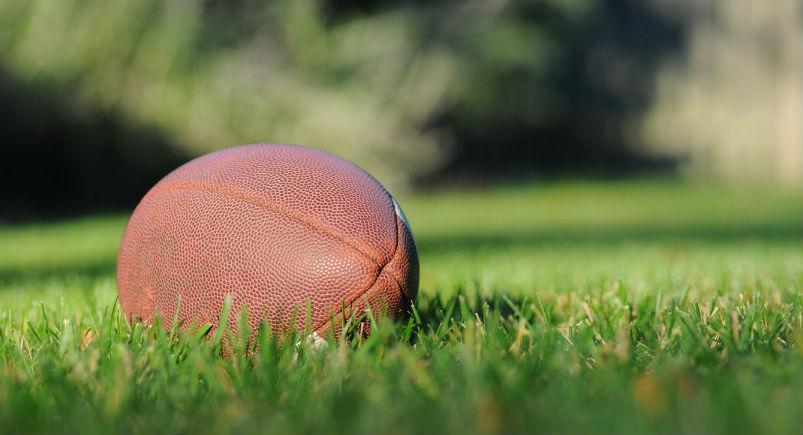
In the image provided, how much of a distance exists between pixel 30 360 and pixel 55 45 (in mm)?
6299

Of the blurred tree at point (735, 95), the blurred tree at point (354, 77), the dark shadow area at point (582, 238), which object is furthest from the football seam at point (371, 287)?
the blurred tree at point (735, 95)

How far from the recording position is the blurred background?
8156mm

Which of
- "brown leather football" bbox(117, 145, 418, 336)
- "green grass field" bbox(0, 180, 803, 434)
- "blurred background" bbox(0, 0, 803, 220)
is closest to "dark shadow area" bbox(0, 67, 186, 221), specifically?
"blurred background" bbox(0, 0, 803, 220)

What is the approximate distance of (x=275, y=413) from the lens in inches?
65.8

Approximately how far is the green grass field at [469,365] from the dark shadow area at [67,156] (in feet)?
14.2

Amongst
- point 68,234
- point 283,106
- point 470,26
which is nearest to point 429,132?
point 470,26

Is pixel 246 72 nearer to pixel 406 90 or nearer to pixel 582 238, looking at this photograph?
pixel 406 90

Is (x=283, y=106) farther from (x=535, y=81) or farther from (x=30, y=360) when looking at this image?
(x=30, y=360)

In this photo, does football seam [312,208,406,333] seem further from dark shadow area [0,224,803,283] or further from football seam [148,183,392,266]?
dark shadow area [0,224,803,283]

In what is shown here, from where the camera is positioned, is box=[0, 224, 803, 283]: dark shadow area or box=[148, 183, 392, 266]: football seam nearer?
box=[148, 183, 392, 266]: football seam

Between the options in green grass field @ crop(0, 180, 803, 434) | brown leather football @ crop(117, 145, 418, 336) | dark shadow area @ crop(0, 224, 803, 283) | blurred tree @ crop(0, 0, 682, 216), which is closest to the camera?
green grass field @ crop(0, 180, 803, 434)

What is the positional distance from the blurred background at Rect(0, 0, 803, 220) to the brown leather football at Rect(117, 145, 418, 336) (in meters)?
5.98

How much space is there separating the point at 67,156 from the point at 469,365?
298 inches

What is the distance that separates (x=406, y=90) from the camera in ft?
33.0
